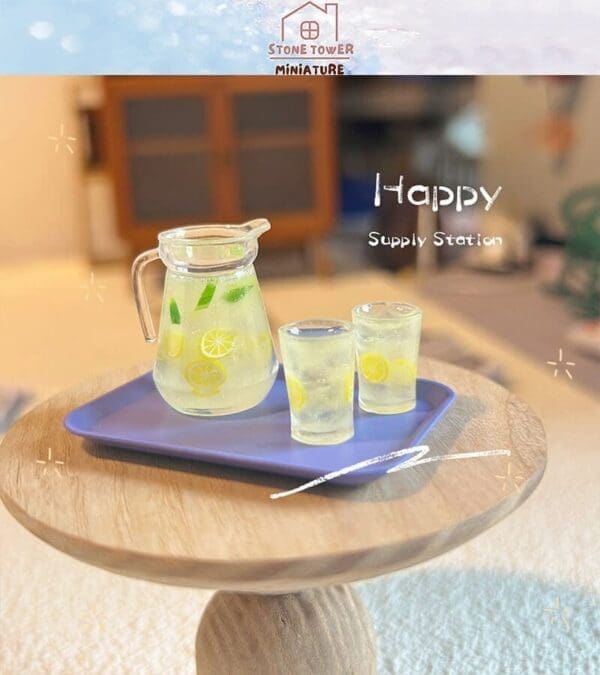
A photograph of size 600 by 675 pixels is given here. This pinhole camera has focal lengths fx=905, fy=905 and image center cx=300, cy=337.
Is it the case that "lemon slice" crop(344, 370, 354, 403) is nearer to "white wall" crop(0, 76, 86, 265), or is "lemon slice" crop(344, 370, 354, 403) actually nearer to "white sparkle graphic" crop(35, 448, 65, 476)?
"white sparkle graphic" crop(35, 448, 65, 476)

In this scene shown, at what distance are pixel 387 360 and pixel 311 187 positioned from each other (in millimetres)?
476

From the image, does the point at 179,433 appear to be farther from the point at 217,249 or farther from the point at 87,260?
the point at 87,260

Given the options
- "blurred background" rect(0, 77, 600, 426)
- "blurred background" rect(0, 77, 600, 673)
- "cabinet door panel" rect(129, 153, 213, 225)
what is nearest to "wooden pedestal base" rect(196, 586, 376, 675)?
"blurred background" rect(0, 77, 600, 673)

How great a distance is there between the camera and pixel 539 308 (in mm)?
1271

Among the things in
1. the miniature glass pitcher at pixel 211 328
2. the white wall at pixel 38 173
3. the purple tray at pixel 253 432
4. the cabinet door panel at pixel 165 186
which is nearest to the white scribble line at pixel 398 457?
the purple tray at pixel 253 432

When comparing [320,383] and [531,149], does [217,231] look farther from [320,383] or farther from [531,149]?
[531,149]

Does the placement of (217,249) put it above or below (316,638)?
above

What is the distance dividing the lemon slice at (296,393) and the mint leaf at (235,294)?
77 mm

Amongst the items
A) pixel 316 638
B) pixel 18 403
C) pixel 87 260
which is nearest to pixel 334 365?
pixel 316 638

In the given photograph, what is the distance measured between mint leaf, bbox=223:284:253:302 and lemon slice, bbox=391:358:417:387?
0.43 ft

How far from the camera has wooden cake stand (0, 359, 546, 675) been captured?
1.81 feet

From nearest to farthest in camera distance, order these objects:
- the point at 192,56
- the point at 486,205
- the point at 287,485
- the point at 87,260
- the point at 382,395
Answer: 1. the point at 287,485
2. the point at 382,395
3. the point at 192,56
4. the point at 486,205
5. the point at 87,260

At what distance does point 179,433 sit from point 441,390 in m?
0.23

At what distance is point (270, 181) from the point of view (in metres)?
1.23
